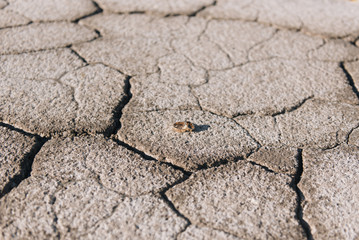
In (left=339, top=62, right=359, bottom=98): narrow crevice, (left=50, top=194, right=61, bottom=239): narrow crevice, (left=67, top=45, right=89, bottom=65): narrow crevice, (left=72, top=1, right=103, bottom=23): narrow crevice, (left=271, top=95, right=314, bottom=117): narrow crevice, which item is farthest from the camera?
(left=72, top=1, right=103, bottom=23): narrow crevice

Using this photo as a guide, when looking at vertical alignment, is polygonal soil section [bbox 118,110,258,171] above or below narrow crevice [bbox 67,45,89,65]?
below

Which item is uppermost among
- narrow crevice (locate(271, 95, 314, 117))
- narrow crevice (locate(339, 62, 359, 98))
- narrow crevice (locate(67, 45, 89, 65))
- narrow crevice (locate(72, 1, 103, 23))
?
narrow crevice (locate(72, 1, 103, 23))

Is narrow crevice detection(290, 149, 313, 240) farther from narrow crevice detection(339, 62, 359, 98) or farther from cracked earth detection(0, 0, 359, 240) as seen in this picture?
narrow crevice detection(339, 62, 359, 98)

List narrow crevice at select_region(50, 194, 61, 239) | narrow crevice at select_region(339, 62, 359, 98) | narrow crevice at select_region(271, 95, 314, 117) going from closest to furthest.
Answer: narrow crevice at select_region(50, 194, 61, 239)
narrow crevice at select_region(271, 95, 314, 117)
narrow crevice at select_region(339, 62, 359, 98)

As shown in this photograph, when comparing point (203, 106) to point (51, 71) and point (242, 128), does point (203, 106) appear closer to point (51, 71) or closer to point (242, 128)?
point (242, 128)

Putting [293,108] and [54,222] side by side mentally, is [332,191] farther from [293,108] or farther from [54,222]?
[54,222]

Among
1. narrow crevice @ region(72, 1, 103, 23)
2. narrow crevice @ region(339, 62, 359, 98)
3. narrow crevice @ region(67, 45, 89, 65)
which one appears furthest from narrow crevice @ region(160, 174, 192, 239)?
narrow crevice @ region(72, 1, 103, 23)

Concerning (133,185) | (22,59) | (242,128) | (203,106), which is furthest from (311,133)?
(22,59)

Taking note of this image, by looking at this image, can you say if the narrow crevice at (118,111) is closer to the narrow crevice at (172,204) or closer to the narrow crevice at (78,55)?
the narrow crevice at (78,55)

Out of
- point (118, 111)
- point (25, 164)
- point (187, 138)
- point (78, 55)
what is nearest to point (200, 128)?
point (187, 138)
